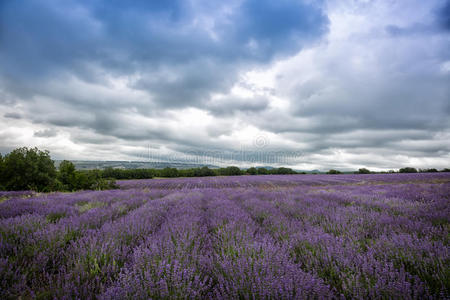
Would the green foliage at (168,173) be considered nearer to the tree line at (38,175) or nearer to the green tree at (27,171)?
the tree line at (38,175)

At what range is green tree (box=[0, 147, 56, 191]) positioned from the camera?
10.6 meters

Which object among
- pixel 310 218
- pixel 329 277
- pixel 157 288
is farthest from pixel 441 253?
pixel 157 288

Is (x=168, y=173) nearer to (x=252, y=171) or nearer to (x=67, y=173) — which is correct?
(x=252, y=171)

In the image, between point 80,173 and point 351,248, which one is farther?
point 80,173

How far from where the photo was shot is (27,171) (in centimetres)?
1094

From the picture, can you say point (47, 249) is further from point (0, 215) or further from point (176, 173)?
point (176, 173)

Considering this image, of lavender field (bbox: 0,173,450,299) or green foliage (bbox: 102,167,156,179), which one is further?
green foliage (bbox: 102,167,156,179)

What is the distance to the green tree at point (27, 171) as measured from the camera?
10633 mm

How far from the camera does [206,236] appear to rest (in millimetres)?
2686

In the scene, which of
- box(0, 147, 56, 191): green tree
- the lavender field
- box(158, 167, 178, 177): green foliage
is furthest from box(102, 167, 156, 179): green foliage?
the lavender field

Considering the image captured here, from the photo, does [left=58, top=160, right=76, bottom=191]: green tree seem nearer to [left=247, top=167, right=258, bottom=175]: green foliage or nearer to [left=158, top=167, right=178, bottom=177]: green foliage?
[left=158, top=167, right=178, bottom=177]: green foliage

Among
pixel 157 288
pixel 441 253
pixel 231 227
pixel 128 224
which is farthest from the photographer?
pixel 128 224

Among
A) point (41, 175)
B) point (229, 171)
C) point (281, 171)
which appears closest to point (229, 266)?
point (41, 175)

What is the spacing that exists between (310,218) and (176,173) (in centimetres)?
3768
